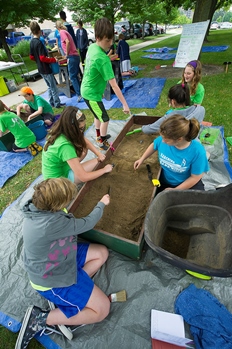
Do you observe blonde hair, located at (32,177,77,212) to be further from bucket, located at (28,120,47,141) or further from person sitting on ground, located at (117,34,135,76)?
person sitting on ground, located at (117,34,135,76)

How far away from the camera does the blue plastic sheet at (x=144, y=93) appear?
4.72 metres

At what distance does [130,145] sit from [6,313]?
98.9 inches

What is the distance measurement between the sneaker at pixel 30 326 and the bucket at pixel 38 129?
3.21 m

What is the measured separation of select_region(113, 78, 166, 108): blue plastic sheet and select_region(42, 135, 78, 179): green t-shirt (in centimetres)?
321

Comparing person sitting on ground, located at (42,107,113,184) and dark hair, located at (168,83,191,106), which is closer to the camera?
person sitting on ground, located at (42,107,113,184)

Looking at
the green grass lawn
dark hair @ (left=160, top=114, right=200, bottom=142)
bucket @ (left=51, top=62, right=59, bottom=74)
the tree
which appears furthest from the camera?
the tree

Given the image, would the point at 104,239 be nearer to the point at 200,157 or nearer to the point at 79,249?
the point at 79,249

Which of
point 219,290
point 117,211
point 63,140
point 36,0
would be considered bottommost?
point 219,290

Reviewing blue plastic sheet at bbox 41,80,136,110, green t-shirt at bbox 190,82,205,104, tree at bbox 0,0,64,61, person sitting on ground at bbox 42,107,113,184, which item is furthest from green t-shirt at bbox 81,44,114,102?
tree at bbox 0,0,64,61

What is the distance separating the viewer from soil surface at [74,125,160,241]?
6.55ft

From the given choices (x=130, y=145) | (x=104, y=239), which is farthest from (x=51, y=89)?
(x=104, y=239)

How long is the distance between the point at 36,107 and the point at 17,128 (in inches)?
45.9

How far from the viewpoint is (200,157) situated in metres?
1.70

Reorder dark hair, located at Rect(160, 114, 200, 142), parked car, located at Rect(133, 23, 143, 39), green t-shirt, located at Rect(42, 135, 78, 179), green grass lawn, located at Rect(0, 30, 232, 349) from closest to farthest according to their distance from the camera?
→ dark hair, located at Rect(160, 114, 200, 142) → green t-shirt, located at Rect(42, 135, 78, 179) → green grass lawn, located at Rect(0, 30, 232, 349) → parked car, located at Rect(133, 23, 143, 39)
